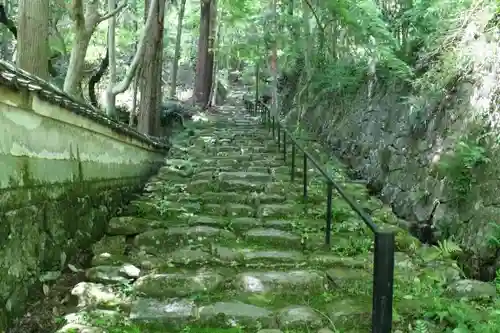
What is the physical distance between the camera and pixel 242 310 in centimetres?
321

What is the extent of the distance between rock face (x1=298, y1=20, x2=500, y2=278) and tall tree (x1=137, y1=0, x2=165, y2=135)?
4060mm

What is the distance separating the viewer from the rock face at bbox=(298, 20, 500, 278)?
14.1 feet

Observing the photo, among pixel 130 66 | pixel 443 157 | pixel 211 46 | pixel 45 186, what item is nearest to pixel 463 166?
pixel 443 157

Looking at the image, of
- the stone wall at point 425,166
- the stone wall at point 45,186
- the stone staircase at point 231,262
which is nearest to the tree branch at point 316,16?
the stone wall at point 425,166

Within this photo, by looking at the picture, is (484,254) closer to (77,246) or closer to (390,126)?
(390,126)

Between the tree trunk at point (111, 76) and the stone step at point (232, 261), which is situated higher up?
the tree trunk at point (111, 76)

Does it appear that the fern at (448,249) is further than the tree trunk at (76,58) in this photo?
No

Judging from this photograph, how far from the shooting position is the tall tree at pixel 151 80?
8539mm

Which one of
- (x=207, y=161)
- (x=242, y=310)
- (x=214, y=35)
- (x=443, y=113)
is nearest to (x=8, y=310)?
(x=242, y=310)

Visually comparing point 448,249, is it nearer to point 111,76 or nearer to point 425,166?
point 425,166

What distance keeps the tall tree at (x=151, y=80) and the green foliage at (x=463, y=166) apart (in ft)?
18.8

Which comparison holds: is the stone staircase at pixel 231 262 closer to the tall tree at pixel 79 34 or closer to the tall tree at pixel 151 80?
the tall tree at pixel 79 34

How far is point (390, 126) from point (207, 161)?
125 inches

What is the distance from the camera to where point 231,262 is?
4055mm
